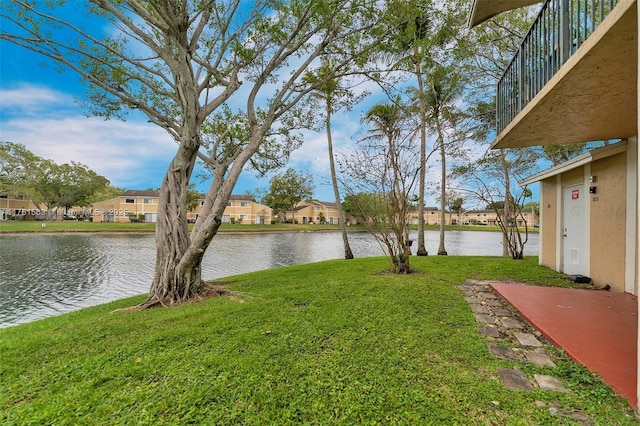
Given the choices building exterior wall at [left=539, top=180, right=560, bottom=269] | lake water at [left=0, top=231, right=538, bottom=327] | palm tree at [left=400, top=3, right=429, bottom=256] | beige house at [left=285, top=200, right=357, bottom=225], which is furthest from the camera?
beige house at [left=285, top=200, right=357, bottom=225]

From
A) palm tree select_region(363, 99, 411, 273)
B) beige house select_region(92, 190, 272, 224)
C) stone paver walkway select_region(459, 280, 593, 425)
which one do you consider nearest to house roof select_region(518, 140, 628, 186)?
stone paver walkway select_region(459, 280, 593, 425)

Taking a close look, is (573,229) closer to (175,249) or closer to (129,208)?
(175,249)

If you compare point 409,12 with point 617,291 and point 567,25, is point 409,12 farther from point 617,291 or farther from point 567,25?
point 617,291

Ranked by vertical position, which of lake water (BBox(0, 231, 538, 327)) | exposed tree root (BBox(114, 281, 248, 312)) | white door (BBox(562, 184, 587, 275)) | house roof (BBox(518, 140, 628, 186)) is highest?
house roof (BBox(518, 140, 628, 186))

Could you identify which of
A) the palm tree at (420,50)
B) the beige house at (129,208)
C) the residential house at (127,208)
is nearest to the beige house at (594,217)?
the palm tree at (420,50)

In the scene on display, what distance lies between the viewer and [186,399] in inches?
82.8

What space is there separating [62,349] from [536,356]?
4861mm

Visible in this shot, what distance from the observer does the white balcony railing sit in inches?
118

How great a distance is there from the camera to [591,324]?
10.9ft

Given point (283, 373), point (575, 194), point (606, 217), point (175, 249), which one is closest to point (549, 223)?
point (575, 194)

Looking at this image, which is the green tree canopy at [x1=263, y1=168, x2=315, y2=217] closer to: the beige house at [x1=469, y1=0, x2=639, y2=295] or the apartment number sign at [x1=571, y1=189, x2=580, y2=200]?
the beige house at [x1=469, y1=0, x2=639, y2=295]

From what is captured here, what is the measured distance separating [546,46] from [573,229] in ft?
15.4

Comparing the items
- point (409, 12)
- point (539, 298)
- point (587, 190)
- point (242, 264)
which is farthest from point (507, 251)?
point (242, 264)

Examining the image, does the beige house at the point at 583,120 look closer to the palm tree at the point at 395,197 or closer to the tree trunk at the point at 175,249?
the palm tree at the point at 395,197
